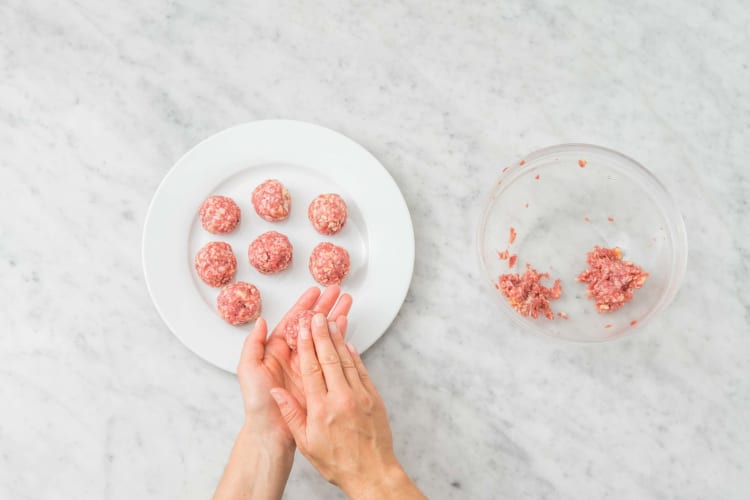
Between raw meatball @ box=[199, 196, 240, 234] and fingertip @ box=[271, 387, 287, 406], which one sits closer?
fingertip @ box=[271, 387, 287, 406]

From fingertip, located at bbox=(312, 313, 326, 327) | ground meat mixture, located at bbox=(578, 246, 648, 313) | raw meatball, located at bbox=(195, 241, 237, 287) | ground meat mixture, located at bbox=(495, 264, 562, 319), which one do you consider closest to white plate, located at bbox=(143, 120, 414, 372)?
raw meatball, located at bbox=(195, 241, 237, 287)

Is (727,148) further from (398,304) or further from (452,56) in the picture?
(398,304)

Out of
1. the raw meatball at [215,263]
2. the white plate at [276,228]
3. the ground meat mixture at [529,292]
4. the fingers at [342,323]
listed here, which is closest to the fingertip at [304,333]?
the fingers at [342,323]

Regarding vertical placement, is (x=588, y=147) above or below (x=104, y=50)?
above

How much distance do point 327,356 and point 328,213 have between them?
1.42 ft

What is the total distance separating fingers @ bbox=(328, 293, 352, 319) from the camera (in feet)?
6.20

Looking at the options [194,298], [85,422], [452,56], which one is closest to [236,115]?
[194,298]

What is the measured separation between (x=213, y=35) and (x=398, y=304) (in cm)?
106

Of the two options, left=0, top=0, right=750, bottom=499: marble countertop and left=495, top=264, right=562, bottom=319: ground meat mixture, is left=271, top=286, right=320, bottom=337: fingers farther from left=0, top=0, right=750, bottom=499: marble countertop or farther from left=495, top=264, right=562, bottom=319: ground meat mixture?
left=495, top=264, right=562, bottom=319: ground meat mixture

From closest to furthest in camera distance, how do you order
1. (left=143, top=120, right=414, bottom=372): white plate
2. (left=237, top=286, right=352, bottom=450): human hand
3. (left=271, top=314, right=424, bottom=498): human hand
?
(left=271, top=314, right=424, bottom=498): human hand
(left=237, top=286, right=352, bottom=450): human hand
(left=143, top=120, right=414, bottom=372): white plate

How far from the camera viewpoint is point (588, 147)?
6.44ft

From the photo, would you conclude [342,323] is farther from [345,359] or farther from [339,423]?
[339,423]

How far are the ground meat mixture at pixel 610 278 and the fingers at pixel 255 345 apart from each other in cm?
100

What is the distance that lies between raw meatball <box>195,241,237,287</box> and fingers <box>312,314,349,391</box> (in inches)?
13.0
